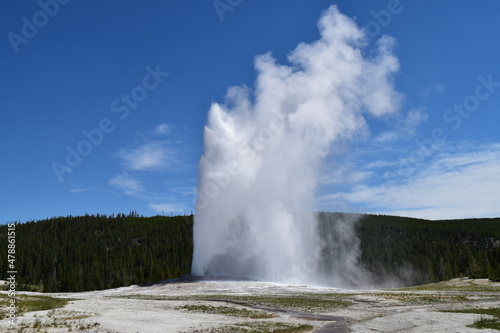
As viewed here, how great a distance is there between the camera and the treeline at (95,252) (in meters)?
100

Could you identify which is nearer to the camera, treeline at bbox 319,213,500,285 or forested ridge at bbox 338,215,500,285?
forested ridge at bbox 338,215,500,285

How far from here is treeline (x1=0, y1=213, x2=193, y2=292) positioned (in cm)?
10031

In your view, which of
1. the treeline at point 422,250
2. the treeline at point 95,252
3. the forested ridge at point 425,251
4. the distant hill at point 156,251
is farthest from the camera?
the treeline at point 422,250

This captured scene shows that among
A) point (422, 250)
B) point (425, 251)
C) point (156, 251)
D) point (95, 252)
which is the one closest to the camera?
point (156, 251)

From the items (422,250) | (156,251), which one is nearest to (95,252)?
(156,251)

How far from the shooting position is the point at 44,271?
121438 millimetres

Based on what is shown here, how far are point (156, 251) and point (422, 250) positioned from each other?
313ft

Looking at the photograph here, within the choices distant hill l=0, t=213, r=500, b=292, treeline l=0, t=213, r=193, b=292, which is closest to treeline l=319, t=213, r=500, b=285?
distant hill l=0, t=213, r=500, b=292

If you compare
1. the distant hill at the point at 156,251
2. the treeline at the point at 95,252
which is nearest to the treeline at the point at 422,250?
the distant hill at the point at 156,251

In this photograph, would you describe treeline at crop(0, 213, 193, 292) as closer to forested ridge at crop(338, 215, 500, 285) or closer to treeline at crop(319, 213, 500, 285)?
treeline at crop(319, 213, 500, 285)

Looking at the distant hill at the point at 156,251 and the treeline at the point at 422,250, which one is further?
the treeline at the point at 422,250

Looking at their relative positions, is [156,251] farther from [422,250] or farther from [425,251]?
[425,251]

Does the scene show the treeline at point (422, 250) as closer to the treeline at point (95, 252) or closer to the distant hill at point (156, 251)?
the distant hill at point (156, 251)

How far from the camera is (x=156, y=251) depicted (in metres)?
139
